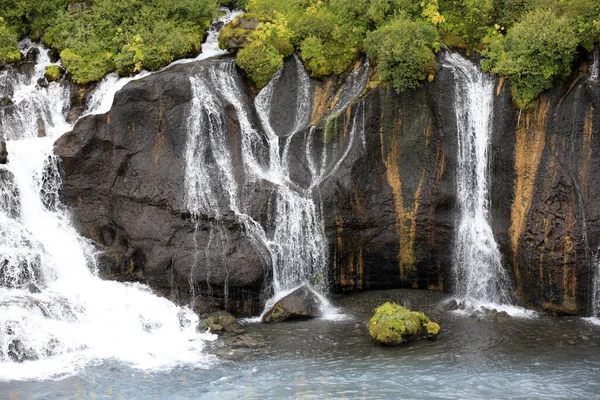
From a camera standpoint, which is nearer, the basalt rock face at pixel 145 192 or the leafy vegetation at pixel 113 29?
the basalt rock face at pixel 145 192

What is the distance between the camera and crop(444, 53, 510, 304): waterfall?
20.6 metres

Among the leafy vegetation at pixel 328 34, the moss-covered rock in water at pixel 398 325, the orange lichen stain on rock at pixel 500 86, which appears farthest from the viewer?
the orange lichen stain on rock at pixel 500 86

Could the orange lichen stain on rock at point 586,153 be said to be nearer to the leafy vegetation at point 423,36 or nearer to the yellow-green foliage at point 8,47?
the leafy vegetation at point 423,36

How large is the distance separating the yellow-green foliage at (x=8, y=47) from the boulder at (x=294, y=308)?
1275 cm

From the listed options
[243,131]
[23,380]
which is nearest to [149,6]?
[243,131]

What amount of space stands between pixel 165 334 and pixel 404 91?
9.45m

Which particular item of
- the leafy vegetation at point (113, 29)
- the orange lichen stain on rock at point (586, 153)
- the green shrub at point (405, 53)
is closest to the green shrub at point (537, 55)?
the orange lichen stain on rock at point (586, 153)

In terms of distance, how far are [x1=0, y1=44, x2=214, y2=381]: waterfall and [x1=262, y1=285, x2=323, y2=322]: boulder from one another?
2077mm

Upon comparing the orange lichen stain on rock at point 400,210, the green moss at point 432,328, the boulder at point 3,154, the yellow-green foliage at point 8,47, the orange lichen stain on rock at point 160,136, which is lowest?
the green moss at point 432,328

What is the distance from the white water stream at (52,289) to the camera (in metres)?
16.8

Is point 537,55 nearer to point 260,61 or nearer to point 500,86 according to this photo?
point 500,86

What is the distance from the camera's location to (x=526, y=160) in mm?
20000

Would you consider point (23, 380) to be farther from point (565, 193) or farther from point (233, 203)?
point (565, 193)

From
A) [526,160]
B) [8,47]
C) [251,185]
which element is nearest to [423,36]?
[526,160]
